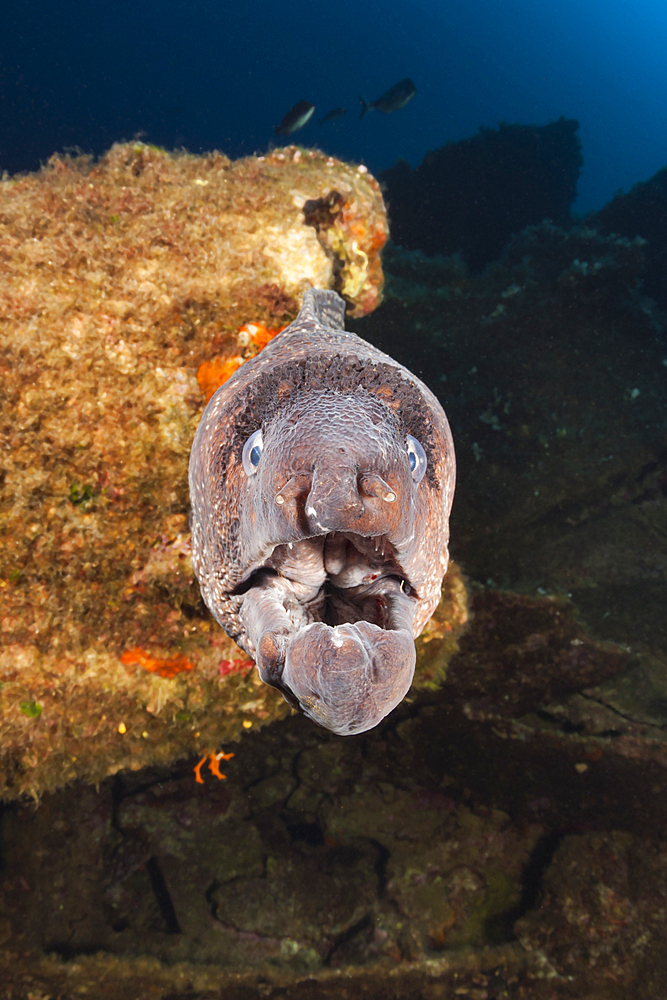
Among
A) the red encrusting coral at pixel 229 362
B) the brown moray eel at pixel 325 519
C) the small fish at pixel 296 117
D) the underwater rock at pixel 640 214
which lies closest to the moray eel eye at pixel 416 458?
the brown moray eel at pixel 325 519

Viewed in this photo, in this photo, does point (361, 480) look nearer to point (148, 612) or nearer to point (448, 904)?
point (148, 612)

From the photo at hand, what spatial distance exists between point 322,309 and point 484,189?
13.5 m

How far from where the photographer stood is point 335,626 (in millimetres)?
1393

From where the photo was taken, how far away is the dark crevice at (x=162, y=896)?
4.29 metres

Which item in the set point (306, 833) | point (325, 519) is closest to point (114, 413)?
point (325, 519)

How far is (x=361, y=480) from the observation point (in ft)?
3.77

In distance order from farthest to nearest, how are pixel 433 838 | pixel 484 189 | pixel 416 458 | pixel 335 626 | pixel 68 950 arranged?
1. pixel 484 189
2. pixel 433 838
3. pixel 68 950
4. pixel 416 458
5. pixel 335 626

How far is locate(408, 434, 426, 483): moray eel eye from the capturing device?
150cm

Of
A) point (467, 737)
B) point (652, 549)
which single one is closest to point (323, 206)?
point (467, 737)

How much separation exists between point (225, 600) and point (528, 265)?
9.28m

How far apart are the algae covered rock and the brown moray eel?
71 cm

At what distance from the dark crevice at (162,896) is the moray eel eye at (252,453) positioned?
16.3 feet

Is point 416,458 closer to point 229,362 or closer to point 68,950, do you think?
point 229,362

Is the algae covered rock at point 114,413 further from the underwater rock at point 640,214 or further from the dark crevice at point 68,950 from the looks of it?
the underwater rock at point 640,214
